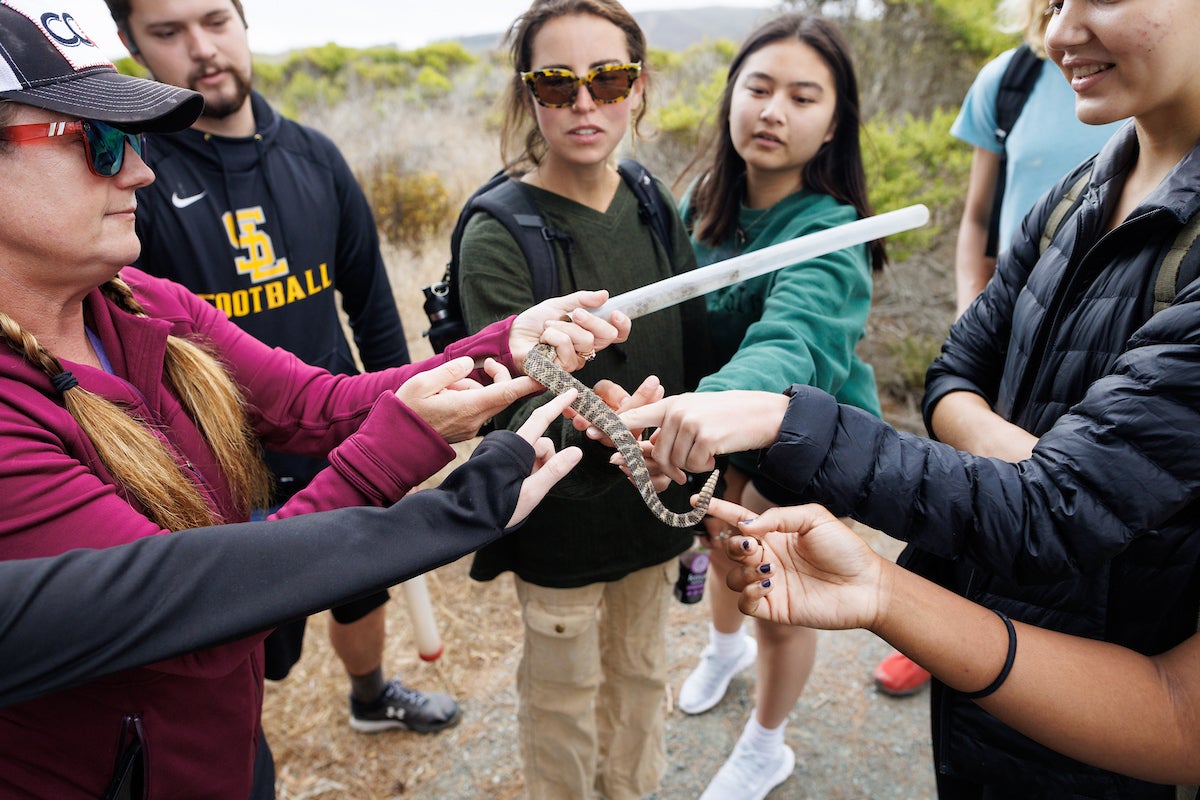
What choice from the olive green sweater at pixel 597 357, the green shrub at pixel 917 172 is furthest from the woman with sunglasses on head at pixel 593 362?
the green shrub at pixel 917 172

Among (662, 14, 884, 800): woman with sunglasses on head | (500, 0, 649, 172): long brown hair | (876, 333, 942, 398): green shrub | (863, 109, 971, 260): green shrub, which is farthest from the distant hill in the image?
(500, 0, 649, 172): long brown hair

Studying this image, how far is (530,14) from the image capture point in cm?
268

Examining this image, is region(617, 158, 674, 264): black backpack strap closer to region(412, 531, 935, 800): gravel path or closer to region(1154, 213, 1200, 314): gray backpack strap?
region(1154, 213, 1200, 314): gray backpack strap

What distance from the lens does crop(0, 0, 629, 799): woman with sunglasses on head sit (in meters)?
1.46

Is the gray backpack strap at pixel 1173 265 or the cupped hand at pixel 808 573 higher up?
the gray backpack strap at pixel 1173 265

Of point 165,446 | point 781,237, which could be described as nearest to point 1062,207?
point 781,237

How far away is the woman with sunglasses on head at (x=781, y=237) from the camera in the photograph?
257 cm

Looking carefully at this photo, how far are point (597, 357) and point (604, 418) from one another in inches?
20.8

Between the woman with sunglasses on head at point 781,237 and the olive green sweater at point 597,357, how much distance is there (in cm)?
34

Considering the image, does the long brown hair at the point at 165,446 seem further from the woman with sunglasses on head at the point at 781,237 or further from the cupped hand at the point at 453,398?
the woman with sunglasses on head at the point at 781,237

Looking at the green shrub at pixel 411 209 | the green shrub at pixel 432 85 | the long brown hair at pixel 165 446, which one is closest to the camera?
the long brown hair at pixel 165 446

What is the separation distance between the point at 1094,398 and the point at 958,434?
25.4 inches

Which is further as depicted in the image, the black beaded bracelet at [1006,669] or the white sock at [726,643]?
the white sock at [726,643]

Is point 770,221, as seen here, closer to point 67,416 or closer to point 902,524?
point 902,524
